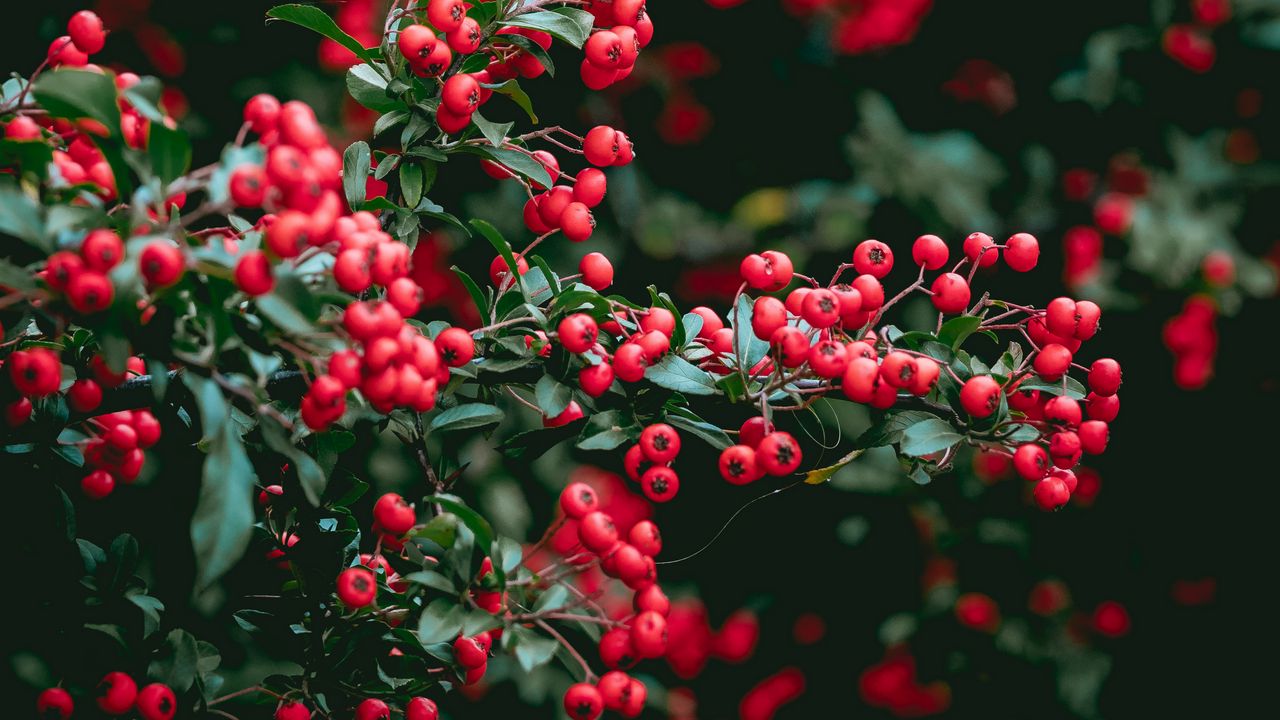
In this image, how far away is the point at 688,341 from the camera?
0.95 meters

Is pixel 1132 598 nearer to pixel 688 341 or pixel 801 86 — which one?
pixel 801 86

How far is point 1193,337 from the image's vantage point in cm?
215

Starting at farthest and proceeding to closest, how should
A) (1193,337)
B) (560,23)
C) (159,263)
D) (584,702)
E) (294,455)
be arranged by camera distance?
(1193,337)
(560,23)
(584,702)
(294,455)
(159,263)

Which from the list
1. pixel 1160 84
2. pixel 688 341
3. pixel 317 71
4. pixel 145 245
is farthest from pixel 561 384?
pixel 1160 84

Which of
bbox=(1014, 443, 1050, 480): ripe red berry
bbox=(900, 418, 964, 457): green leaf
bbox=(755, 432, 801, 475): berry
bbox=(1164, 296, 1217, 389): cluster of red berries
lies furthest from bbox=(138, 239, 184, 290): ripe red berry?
bbox=(1164, 296, 1217, 389): cluster of red berries

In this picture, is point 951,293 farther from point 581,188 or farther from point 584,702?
point 584,702

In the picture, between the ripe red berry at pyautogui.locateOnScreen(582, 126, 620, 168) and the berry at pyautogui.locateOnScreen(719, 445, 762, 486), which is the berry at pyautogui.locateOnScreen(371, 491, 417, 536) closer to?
the berry at pyautogui.locateOnScreen(719, 445, 762, 486)

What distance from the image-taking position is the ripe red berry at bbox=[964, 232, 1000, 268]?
1.01m

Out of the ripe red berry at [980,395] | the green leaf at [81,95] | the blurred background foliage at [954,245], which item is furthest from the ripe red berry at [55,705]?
the blurred background foliage at [954,245]

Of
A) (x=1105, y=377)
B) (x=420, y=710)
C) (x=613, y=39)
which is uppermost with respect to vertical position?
(x=613, y=39)

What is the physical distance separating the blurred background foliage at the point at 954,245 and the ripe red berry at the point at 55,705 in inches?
48.4

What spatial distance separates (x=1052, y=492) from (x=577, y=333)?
17.8 inches

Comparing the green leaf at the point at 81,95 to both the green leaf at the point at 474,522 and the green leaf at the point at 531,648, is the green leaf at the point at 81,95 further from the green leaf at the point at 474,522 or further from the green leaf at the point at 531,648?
the green leaf at the point at 531,648

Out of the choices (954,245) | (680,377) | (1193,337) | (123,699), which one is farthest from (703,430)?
(1193,337)
